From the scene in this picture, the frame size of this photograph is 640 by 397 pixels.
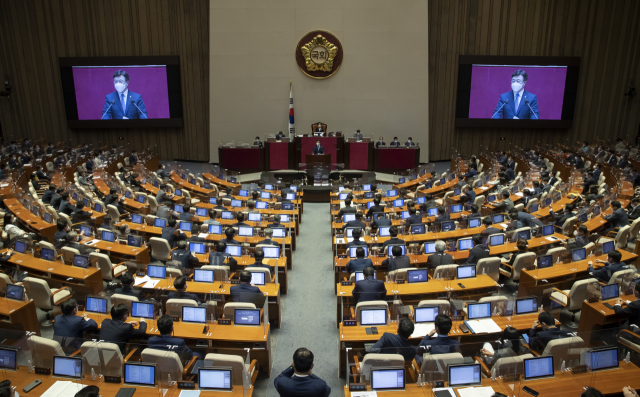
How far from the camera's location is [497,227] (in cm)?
934

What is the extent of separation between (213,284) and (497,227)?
5.82 metres

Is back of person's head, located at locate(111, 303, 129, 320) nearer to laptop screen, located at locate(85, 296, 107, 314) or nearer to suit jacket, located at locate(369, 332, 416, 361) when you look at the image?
laptop screen, located at locate(85, 296, 107, 314)

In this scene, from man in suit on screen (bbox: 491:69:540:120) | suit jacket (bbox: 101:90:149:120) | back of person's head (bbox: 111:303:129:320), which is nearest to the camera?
back of person's head (bbox: 111:303:129:320)

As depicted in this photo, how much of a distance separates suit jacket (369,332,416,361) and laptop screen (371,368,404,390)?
216 millimetres

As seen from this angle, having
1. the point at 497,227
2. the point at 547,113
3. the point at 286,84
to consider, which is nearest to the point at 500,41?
the point at 547,113

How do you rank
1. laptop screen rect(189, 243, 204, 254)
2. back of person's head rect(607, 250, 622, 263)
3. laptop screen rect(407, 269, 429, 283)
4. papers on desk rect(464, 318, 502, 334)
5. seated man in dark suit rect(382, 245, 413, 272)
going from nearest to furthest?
papers on desk rect(464, 318, 502, 334) < back of person's head rect(607, 250, 622, 263) < laptop screen rect(407, 269, 429, 283) < seated man in dark suit rect(382, 245, 413, 272) < laptop screen rect(189, 243, 204, 254)

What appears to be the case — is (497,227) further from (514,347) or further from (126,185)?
(126,185)

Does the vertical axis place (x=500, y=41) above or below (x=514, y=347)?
above

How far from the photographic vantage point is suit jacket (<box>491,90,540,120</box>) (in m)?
20.2

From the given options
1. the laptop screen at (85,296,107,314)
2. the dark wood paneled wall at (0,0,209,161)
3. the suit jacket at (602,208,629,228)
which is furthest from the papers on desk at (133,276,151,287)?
the dark wood paneled wall at (0,0,209,161)

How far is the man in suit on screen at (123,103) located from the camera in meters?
20.6

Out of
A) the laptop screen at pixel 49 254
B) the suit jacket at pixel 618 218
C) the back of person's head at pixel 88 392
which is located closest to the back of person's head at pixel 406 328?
the back of person's head at pixel 88 392

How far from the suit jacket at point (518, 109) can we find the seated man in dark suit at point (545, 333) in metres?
16.8

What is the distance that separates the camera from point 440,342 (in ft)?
16.4
